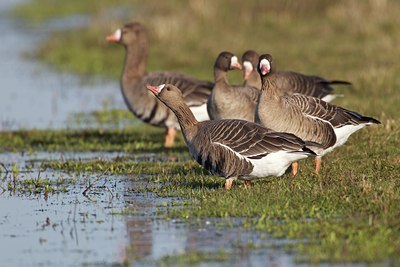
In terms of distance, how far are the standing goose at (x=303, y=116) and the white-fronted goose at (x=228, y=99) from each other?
1.76 metres

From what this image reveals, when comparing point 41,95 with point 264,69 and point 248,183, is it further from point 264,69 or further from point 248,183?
point 248,183

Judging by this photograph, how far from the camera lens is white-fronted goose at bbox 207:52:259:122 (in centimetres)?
1462

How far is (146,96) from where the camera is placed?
57.3 ft

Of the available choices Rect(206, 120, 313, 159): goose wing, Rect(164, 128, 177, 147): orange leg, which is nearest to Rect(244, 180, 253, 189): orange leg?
Rect(206, 120, 313, 159): goose wing

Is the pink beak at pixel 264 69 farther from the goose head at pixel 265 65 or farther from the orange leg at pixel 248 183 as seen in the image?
the orange leg at pixel 248 183

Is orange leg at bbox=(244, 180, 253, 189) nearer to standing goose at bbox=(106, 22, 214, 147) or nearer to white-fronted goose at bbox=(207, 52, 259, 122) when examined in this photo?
white-fronted goose at bbox=(207, 52, 259, 122)

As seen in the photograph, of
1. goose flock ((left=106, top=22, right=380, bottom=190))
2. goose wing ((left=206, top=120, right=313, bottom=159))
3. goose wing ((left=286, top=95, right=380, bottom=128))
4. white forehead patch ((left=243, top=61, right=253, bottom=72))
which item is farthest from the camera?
white forehead patch ((left=243, top=61, right=253, bottom=72))

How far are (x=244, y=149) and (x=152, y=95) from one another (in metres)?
6.19

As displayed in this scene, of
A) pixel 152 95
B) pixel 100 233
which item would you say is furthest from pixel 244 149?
pixel 152 95

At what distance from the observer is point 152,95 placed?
56.8ft

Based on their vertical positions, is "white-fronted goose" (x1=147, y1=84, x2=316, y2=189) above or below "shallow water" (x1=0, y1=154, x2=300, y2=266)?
above

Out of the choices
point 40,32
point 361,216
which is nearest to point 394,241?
point 361,216

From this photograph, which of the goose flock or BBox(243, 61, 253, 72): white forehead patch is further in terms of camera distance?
BBox(243, 61, 253, 72): white forehead patch

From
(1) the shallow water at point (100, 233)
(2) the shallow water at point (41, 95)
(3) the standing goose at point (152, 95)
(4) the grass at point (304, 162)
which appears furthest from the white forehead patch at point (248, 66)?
(2) the shallow water at point (41, 95)
